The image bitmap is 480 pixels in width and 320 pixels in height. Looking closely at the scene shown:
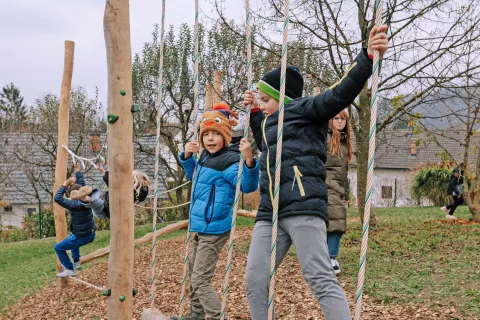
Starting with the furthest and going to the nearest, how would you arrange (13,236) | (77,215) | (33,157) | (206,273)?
1. (33,157)
2. (13,236)
3. (77,215)
4. (206,273)

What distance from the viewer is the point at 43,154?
20562 mm

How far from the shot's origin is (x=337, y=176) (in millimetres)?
5652

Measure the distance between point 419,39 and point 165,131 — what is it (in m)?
7.41

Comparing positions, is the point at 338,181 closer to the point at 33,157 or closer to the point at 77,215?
the point at 77,215

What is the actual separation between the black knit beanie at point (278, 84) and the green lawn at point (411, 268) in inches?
108

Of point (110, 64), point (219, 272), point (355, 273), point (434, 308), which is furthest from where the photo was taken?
point (219, 272)

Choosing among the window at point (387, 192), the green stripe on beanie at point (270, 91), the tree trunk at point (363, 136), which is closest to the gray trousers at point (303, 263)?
the green stripe on beanie at point (270, 91)

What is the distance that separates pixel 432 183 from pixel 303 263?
1796 cm

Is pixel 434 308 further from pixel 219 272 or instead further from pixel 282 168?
pixel 219 272

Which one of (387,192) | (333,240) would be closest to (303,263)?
(333,240)

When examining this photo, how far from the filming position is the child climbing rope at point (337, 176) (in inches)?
215

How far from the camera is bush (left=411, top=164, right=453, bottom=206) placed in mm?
18805

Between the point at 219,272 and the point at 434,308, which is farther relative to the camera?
the point at 219,272

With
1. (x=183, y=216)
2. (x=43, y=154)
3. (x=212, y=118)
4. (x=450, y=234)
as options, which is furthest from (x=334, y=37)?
(x=43, y=154)
